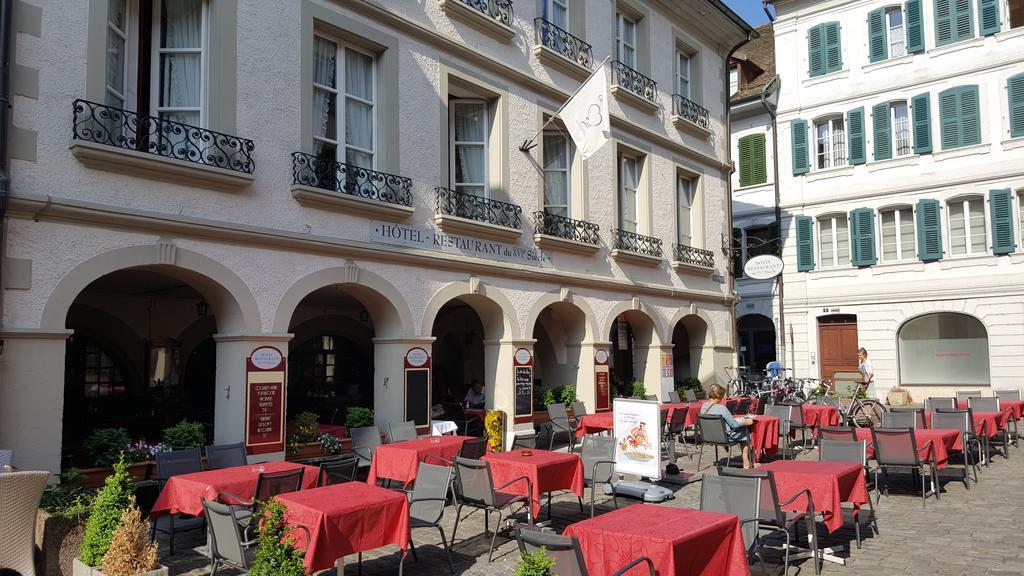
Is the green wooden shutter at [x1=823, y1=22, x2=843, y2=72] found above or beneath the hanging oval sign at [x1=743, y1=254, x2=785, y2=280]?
above

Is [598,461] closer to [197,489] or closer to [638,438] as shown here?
[638,438]

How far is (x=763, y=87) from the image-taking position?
2481cm

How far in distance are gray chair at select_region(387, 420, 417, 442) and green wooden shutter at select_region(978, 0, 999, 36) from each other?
19135mm

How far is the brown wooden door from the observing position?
74.3 feet

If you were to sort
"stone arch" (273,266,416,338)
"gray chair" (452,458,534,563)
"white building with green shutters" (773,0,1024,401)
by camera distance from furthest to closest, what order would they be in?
"white building with green shutters" (773,0,1024,401) < "stone arch" (273,266,416,338) < "gray chair" (452,458,534,563)

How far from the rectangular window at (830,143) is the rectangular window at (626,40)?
9372 millimetres

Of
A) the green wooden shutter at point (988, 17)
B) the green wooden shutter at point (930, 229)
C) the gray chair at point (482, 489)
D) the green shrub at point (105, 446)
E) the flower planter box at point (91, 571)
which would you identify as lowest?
the flower planter box at point (91, 571)

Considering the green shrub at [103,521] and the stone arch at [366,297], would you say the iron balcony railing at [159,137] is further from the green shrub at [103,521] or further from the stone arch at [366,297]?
the green shrub at [103,521]

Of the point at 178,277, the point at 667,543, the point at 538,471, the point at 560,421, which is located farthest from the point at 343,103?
the point at 667,543

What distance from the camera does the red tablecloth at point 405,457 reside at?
8.65 m

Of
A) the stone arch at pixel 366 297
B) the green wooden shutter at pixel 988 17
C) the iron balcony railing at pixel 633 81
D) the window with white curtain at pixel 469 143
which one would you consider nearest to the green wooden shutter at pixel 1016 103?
the green wooden shutter at pixel 988 17

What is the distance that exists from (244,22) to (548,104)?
615cm

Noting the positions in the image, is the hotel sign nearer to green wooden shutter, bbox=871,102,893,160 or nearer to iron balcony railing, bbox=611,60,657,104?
iron balcony railing, bbox=611,60,657,104

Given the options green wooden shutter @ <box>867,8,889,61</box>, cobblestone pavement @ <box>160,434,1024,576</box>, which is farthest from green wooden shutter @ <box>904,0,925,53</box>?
cobblestone pavement @ <box>160,434,1024,576</box>
